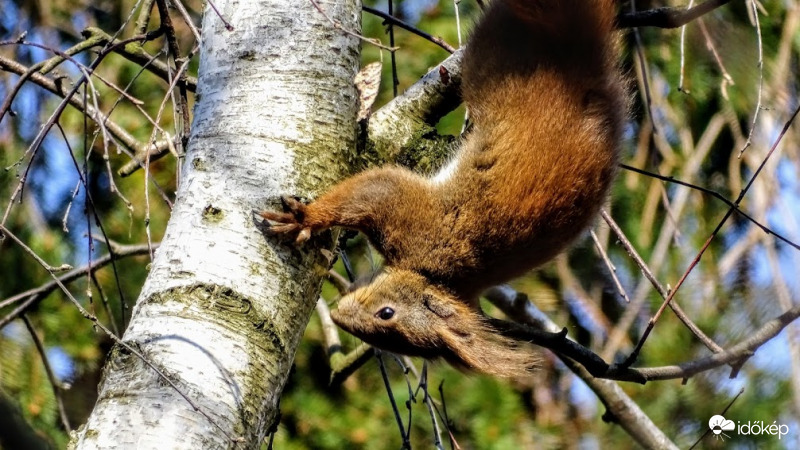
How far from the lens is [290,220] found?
1.89 meters

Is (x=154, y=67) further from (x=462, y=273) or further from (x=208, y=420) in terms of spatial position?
(x=208, y=420)

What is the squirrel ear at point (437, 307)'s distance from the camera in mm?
2834

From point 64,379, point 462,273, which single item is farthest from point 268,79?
point 64,379

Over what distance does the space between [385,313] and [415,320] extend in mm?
96

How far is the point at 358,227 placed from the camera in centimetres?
264

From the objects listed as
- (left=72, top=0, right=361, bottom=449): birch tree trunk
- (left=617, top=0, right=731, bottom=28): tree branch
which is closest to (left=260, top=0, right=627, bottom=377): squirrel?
(left=617, top=0, right=731, bottom=28): tree branch

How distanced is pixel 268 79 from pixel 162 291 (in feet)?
1.76

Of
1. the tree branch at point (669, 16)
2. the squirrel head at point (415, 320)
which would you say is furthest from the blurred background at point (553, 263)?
the tree branch at point (669, 16)

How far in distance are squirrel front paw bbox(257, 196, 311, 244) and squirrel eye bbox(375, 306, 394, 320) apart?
927mm

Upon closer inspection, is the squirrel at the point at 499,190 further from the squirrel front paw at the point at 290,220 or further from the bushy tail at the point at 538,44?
the squirrel front paw at the point at 290,220

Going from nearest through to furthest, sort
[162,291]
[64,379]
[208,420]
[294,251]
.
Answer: [208,420] < [162,291] < [294,251] < [64,379]

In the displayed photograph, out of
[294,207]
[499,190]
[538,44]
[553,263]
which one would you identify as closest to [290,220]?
[294,207]

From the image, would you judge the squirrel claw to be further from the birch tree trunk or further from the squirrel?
the squirrel

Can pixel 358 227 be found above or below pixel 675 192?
below
